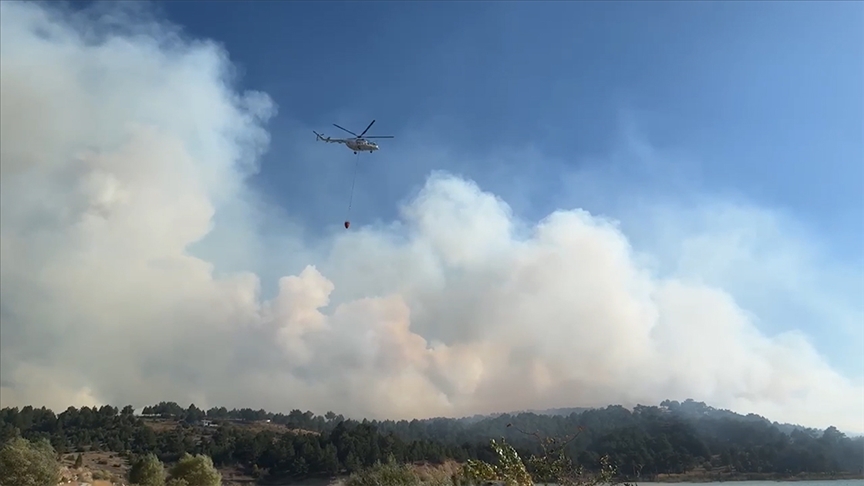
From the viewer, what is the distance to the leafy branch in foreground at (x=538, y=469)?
17.1 metres

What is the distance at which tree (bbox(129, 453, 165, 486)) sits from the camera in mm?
69375

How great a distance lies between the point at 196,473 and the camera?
68.7 metres

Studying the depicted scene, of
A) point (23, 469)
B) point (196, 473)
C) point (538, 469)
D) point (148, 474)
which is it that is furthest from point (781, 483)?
point (538, 469)

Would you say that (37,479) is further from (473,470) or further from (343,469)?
(343,469)

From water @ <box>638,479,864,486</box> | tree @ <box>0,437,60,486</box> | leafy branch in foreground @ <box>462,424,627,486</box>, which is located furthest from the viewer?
water @ <box>638,479,864,486</box>

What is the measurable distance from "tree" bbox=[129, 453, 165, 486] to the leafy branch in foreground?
61069mm

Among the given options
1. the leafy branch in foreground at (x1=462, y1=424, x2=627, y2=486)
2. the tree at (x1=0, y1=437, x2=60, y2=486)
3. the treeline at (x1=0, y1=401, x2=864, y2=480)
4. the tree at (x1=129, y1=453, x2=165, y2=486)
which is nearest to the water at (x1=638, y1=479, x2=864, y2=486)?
the treeline at (x1=0, y1=401, x2=864, y2=480)

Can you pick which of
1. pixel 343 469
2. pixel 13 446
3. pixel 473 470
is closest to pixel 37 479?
pixel 13 446

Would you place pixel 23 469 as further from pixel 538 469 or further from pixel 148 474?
pixel 538 469

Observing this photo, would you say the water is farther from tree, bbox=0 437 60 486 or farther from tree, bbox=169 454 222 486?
tree, bbox=0 437 60 486

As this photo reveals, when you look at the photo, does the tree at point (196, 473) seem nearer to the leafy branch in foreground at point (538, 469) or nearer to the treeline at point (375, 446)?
the treeline at point (375, 446)

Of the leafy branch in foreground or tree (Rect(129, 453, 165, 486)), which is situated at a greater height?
the leafy branch in foreground

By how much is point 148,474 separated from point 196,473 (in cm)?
660

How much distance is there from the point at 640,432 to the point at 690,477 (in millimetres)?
26105
